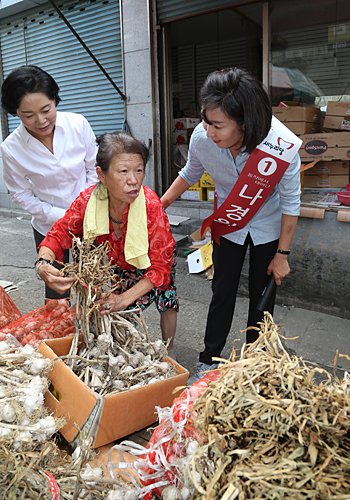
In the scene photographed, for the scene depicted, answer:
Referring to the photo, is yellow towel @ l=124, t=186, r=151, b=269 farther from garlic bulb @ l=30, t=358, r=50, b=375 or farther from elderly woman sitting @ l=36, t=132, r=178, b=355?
garlic bulb @ l=30, t=358, r=50, b=375

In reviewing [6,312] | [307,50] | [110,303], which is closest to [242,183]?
[110,303]

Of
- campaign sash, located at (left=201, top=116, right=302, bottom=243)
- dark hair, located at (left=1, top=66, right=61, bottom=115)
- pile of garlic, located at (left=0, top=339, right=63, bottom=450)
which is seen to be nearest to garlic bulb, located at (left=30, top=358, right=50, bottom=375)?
pile of garlic, located at (left=0, top=339, right=63, bottom=450)

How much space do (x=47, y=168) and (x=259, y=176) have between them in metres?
1.40

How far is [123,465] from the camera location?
1.16 m

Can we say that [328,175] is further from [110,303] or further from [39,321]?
[39,321]

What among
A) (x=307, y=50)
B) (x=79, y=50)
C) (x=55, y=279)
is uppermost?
(x=79, y=50)

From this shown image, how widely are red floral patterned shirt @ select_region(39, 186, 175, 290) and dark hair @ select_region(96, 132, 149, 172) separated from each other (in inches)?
9.8

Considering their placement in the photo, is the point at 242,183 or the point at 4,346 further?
the point at 242,183

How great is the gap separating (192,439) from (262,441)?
309 mm

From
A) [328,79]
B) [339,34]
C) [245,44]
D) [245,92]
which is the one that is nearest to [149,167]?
[328,79]

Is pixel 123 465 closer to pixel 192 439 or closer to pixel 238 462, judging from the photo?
pixel 192 439

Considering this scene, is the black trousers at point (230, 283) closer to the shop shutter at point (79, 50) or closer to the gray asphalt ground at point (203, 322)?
the gray asphalt ground at point (203, 322)

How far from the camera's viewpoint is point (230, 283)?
7.62ft

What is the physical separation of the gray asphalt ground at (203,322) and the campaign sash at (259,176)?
0.75 meters
